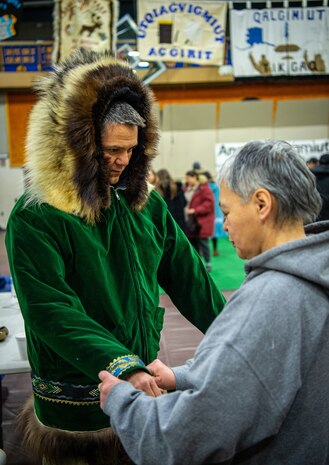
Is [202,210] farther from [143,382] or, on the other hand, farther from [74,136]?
[143,382]

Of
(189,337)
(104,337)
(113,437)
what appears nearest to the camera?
(104,337)

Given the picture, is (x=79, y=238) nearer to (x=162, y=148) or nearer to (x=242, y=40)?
(x=242, y=40)

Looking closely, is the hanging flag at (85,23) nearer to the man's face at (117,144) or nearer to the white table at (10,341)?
the white table at (10,341)

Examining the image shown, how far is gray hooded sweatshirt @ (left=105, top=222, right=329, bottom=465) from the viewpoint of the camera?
96 centimetres

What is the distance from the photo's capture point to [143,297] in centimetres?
176

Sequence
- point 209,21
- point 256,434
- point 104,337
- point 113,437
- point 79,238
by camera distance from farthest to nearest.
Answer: point 209,21 → point 113,437 → point 79,238 → point 104,337 → point 256,434

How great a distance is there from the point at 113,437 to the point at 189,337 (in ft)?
9.97

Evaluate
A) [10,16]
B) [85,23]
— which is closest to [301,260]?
[10,16]

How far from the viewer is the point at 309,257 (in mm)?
1030

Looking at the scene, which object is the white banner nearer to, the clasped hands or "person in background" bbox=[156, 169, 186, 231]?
"person in background" bbox=[156, 169, 186, 231]

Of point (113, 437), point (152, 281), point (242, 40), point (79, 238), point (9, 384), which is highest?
point (242, 40)

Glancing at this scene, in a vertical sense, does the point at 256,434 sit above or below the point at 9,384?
above

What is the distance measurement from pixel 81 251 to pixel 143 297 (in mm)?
290

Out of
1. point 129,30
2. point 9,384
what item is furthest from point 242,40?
point 9,384
